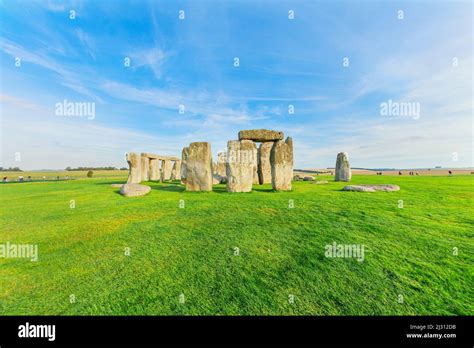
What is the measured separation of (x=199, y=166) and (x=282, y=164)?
3.77m

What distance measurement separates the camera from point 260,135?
938 centimetres

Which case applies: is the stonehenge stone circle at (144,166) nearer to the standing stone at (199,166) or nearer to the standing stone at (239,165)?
the standing stone at (199,166)

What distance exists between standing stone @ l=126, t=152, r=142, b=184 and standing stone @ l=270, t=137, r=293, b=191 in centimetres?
1046

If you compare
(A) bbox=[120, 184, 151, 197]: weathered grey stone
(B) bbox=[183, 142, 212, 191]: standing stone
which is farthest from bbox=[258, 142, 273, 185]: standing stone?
(A) bbox=[120, 184, 151, 197]: weathered grey stone

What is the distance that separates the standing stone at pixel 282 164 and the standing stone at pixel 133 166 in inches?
412

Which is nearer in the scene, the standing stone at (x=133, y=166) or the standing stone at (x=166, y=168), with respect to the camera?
the standing stone at (x=133, y=166)

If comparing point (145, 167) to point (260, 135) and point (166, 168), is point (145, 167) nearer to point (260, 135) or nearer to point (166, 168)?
point (166, 168)

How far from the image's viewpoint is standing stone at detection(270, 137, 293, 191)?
867cm

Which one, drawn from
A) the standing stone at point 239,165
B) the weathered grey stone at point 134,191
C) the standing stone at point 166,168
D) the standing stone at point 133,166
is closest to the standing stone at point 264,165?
the standing stone at point 239,165

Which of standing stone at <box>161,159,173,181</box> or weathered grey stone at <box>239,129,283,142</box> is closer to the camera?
weathered grey stone at <box>239,129,283,142</box>

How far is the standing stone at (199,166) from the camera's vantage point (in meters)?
8.93

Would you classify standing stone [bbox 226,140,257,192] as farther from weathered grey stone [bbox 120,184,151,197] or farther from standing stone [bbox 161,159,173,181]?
standing stone [bbox 161,159,173,181]
